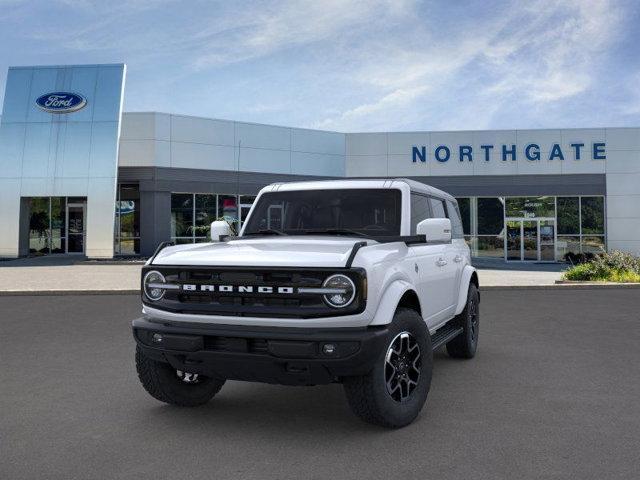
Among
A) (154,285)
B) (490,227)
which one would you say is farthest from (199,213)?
(154,285)

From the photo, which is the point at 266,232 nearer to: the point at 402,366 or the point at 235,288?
the point at 235,288

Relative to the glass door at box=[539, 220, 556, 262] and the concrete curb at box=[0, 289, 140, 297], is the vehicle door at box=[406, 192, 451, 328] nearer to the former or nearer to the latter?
the concrete curb at box=[0, 289, 140, 297]

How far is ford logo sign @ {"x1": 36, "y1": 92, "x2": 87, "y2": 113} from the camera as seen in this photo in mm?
27406

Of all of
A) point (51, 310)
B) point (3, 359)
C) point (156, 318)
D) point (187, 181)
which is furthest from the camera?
point (187, 181)

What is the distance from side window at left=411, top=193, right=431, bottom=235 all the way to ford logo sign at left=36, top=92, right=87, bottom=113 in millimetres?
25155

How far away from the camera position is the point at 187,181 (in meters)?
28.7

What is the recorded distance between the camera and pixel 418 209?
5.83 m

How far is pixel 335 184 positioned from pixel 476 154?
2630cm

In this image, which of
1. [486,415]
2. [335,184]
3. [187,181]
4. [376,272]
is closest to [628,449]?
[486,415]

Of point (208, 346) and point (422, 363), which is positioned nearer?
point (208, 346)

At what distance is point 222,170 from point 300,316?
26.0 m

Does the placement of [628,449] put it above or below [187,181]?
below

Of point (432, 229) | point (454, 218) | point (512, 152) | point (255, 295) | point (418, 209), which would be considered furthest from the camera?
point (512, 152)

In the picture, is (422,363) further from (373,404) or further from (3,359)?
(3,359)
